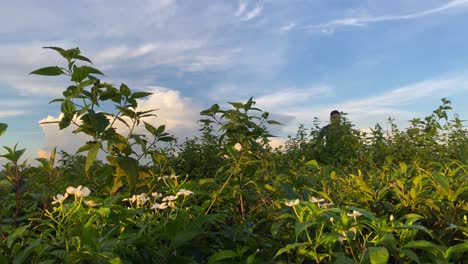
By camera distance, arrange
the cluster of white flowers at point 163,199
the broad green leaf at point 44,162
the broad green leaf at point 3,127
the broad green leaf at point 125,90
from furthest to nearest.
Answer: the broad green leaf at point 125,90, the broad green leaf at point 44,162, the cluster of white flowers at point 163,199, the broad green leaf at point 3,127

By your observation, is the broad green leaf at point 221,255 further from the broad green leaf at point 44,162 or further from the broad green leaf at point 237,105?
the broad green leaf at point 237,105

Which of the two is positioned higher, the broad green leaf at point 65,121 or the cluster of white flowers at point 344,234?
the broad green leaf at point 65,121

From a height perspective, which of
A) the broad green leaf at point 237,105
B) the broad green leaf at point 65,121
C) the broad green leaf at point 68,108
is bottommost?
the broad green leaf at point 65,121

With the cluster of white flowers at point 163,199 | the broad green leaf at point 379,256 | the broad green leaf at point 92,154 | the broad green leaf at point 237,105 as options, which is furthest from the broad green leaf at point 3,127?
the broad green leaf at point 237,105

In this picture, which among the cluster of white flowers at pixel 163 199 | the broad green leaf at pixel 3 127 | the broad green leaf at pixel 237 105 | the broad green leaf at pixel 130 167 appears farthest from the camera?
the broad green leaf at pixel 237 105

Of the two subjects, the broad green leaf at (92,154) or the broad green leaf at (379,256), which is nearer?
the broad green leaf at (379,256)

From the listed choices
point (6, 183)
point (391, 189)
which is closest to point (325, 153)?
point (391, 189)

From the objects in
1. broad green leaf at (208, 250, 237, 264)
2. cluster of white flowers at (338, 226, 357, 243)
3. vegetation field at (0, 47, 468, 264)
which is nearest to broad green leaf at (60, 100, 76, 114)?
vegetation field at (0, 47, 468, 264)

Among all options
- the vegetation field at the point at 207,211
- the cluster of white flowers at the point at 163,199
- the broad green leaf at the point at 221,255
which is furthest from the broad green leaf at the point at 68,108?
the broad green leaf at the point at 221,255

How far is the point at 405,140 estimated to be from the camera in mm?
→ 8211

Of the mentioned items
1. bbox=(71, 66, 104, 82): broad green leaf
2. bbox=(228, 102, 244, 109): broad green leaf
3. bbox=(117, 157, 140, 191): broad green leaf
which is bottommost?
bbox=(117, 157, 140, 191): broad green leaf

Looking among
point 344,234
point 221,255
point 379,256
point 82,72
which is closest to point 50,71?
point 82,72

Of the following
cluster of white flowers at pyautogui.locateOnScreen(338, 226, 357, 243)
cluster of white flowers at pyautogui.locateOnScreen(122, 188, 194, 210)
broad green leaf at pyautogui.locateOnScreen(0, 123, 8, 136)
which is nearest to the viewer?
cluster of white flowers at pyautogui.locateOnScreen(338, 226, 357, 243)

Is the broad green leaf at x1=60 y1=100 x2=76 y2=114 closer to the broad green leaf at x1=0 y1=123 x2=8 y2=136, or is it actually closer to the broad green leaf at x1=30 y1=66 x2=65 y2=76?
the broad green leaf at x1=30 y1=66 x2=65 y2=76
